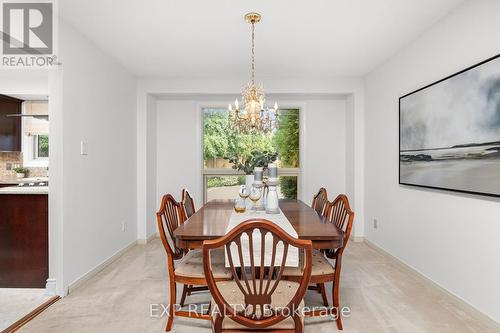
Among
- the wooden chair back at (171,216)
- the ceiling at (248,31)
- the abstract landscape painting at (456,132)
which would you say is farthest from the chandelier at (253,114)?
the abstract landscape painting at (456,132)

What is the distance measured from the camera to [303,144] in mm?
5047

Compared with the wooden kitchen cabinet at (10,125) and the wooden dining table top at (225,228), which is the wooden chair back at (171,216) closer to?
the wooden dining table top at (225,228)

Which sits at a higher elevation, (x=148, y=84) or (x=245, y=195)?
(x=148, y=84)

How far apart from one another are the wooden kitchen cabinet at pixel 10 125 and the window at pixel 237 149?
9.25 ft

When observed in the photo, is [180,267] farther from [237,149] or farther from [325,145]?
[325,145]

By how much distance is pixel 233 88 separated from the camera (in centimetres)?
457

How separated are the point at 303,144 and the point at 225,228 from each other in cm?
323

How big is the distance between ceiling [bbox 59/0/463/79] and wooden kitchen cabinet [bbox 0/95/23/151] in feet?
6.54

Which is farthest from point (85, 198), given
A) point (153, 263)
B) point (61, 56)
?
point (61, 56)

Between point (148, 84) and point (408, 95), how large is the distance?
3.51 metres

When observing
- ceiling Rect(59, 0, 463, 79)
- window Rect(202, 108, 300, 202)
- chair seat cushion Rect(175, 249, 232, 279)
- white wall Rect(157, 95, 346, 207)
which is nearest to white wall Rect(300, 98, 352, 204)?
white wall Rect(157, 95, 346, 207)

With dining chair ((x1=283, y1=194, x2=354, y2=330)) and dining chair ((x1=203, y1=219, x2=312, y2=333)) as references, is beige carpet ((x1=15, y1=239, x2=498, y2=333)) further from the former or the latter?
dining chair ((x1=203, y1=219, x2=312, y2=333))

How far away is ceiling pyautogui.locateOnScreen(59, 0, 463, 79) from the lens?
2535 mm

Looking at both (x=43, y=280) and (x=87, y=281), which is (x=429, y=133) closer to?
(x=87, y=281)
